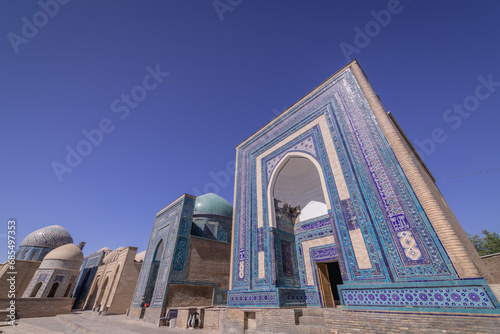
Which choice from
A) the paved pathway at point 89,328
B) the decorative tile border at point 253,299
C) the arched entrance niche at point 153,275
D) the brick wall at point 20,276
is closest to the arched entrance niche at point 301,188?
the decorative tile border at point 253,299

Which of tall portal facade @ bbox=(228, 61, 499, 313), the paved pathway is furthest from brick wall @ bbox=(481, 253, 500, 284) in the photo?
the paved pathway

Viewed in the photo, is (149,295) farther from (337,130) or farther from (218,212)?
(337,130)

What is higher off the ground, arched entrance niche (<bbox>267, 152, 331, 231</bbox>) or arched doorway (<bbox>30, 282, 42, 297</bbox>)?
arched entrance niche (<bbox>267, 152, 331, 231</bbox>)

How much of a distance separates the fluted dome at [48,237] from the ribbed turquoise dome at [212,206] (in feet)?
51.8

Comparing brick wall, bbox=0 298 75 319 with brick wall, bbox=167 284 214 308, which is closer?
brick wall, bbox=167 284 214 308

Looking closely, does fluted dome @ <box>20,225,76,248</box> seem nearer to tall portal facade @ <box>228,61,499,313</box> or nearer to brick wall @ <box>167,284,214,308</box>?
brick wall @ <box>167,284,214,308</box>

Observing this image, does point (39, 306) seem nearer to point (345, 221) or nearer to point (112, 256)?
point (112, 256)

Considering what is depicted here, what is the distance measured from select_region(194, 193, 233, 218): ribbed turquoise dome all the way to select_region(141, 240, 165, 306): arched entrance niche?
287 cm

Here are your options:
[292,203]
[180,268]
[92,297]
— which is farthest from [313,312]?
[92,297]

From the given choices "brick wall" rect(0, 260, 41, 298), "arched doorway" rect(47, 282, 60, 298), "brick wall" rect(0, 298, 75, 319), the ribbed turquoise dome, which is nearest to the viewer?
"brick wall" rect(0, 298, 75, 319)

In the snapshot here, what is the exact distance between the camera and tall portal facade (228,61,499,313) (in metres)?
3.11

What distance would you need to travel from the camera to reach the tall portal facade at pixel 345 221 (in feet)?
10.2

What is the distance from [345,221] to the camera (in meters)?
4.30

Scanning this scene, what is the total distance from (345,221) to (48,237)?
26.2m
